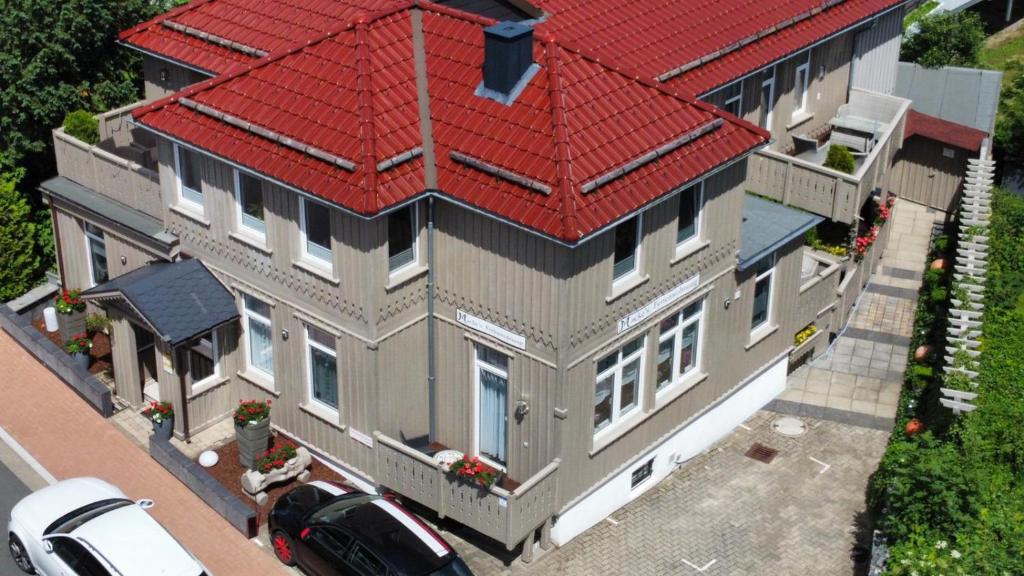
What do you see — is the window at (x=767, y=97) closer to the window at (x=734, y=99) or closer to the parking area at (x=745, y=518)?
the window at (x=734, y=99)

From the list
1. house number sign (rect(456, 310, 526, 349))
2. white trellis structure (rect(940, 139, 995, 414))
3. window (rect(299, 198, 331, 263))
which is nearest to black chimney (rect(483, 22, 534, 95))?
window (rect(299, 198, 331, 263))

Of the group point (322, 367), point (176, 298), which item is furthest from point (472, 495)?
point (176, 298)

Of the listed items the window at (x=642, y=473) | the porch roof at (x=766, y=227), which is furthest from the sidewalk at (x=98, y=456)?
the porch roof at (x=766, y=227)

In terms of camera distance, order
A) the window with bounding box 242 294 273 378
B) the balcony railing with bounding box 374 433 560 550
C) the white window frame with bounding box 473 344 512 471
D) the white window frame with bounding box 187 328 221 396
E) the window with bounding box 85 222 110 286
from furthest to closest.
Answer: the window with bounding box 85 222 110 286
the white window frame with bounding box 187 328 221 396
the window with bounding box 242 294 273 378
the white window frame with bounding box 473 344 512 471
the balcony railing with bounding box 374 433 560 550

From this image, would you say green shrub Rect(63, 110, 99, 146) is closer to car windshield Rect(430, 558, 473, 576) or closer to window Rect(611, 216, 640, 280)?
window Rect(611, 216, 640, 280)

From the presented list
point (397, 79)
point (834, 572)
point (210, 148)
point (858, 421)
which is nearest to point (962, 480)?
point (834, 572)
